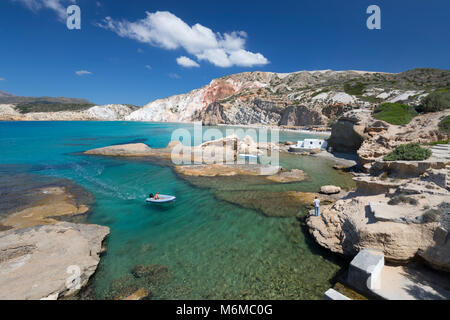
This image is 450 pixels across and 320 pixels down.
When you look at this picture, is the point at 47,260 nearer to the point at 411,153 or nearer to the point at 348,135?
the point at 411,153

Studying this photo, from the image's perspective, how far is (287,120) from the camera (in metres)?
83.8

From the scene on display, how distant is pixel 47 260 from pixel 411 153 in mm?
19204

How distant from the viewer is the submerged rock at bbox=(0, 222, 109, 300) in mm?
5898

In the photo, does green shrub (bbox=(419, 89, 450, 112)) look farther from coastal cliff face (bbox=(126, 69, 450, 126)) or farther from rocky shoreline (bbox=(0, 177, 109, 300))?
rocky shoreline (bbox=(0, 177, 109, 300))

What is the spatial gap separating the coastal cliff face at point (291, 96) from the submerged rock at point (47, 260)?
6296cm

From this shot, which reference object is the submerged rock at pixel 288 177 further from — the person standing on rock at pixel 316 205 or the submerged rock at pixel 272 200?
the person standing on rock at pixel 316 205

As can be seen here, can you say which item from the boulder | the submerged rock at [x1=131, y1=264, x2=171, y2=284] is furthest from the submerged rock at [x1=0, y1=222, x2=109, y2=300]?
the boulder

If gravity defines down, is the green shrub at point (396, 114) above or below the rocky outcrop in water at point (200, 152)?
above

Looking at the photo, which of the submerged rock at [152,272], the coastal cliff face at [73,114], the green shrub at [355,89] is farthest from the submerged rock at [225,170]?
the coastal cliff face at [73,114]

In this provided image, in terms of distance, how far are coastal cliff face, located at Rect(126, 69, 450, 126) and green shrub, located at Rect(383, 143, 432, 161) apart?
150 ft

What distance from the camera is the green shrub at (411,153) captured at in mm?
11852
